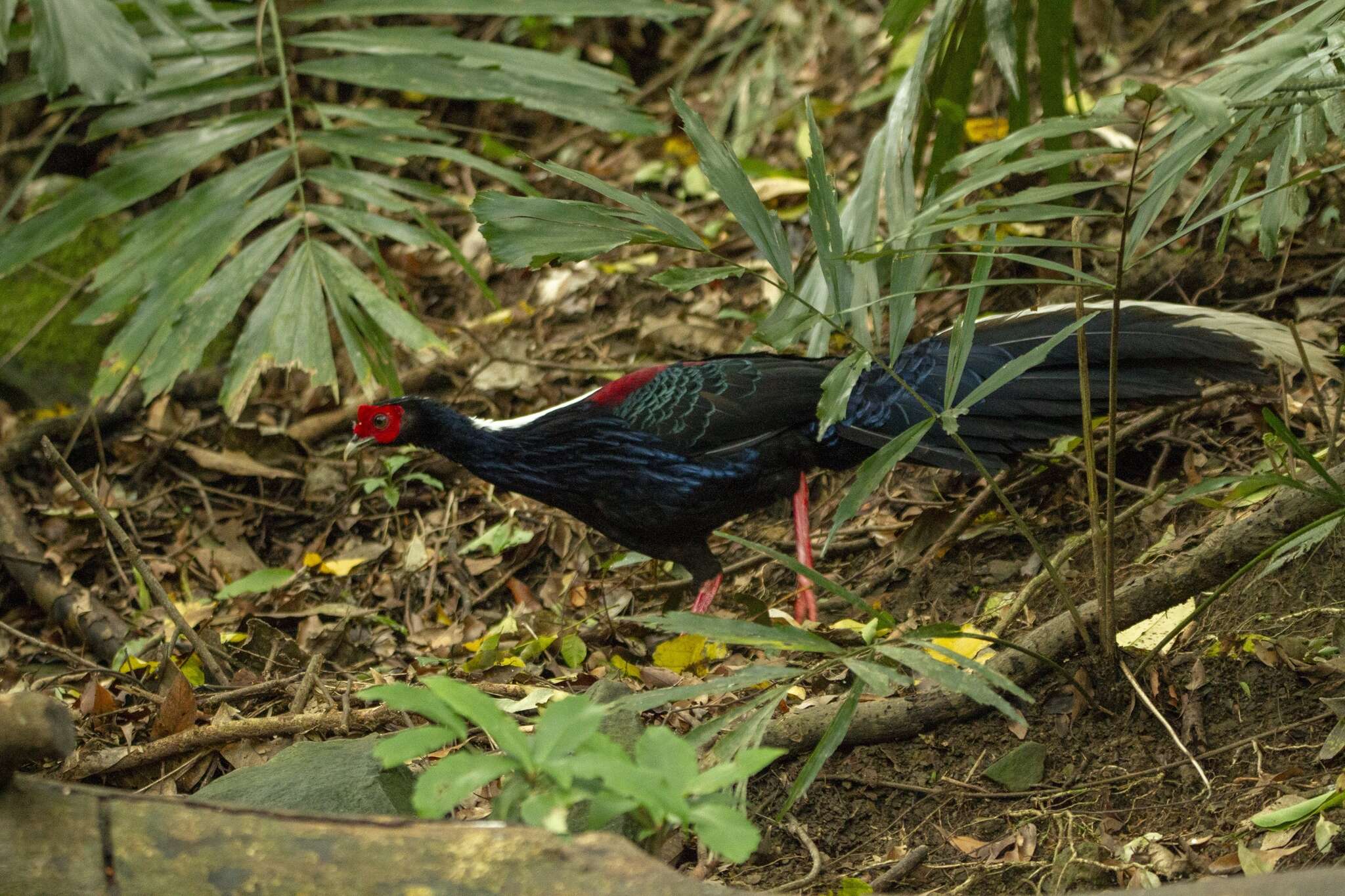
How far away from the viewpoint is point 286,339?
4.00 metres

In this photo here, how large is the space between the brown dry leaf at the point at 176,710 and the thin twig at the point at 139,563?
0.16 metres

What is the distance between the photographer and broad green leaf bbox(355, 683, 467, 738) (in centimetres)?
160

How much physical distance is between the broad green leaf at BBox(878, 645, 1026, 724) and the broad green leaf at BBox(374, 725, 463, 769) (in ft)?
2.60

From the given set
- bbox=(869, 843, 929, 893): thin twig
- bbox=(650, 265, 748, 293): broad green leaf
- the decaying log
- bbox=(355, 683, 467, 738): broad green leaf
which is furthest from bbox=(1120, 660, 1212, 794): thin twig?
bbox=(355, 683, 467, 738): broad green leaf

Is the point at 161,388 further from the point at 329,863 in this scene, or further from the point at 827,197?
the point at 329,863

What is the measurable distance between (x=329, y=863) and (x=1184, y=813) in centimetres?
178

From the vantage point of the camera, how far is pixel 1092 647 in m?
2.78

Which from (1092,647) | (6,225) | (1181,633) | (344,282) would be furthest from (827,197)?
(6,225)

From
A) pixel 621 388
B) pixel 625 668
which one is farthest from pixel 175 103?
pixel 625 668

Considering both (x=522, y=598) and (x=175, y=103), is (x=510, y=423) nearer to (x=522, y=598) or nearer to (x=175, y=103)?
(x=522, y=598)

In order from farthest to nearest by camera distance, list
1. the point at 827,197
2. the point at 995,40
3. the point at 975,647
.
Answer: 1. the point at 995,40
2. the point at 975,647
3. the point at 827,197

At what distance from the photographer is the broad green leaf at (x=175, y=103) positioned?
4.45 meters

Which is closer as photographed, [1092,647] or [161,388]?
[1092,647]

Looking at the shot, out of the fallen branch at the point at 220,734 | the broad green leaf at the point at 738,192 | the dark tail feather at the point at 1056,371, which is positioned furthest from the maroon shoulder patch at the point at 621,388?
the broad green leaf at the point at 738,192
